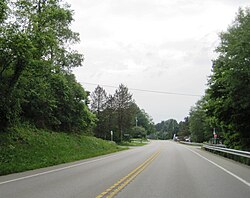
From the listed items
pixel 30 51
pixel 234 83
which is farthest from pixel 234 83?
pixel 30 51

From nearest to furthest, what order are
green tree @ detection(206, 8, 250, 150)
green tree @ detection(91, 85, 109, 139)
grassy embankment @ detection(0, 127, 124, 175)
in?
grassy embankment @ detection(0, 127, 124, 175) < green tree @ detection(206, 8, 250, 150) < green tree @ detection(91, 85, 109, 139)

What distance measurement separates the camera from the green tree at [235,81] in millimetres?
21453

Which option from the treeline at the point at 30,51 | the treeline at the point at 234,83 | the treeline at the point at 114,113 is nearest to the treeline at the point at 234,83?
the treeline at the point at 234,83

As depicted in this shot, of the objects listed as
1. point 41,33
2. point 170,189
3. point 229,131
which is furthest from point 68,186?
point 229,131

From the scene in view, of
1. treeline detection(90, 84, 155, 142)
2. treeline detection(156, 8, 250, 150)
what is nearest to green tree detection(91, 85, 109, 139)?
treeline detection(90, 84, 155, 142)

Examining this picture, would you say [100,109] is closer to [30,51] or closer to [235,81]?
[235,81]

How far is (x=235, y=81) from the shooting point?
73.8 feet

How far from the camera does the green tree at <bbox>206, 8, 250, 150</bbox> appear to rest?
21.5 m

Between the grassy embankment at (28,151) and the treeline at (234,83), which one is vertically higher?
the treeline at (234,83)

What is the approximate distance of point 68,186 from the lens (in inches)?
413

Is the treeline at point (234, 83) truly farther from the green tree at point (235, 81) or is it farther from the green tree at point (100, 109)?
the green tree at point (100, 109)

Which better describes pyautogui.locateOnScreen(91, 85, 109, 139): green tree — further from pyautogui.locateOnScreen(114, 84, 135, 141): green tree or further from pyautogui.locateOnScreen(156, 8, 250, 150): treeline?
pyautogui.locateOnScreen(156, 8, 250, 150): treeline

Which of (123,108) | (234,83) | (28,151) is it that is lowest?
(28,151)

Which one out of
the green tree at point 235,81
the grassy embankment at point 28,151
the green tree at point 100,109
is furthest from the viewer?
the green tree at point 100,109
